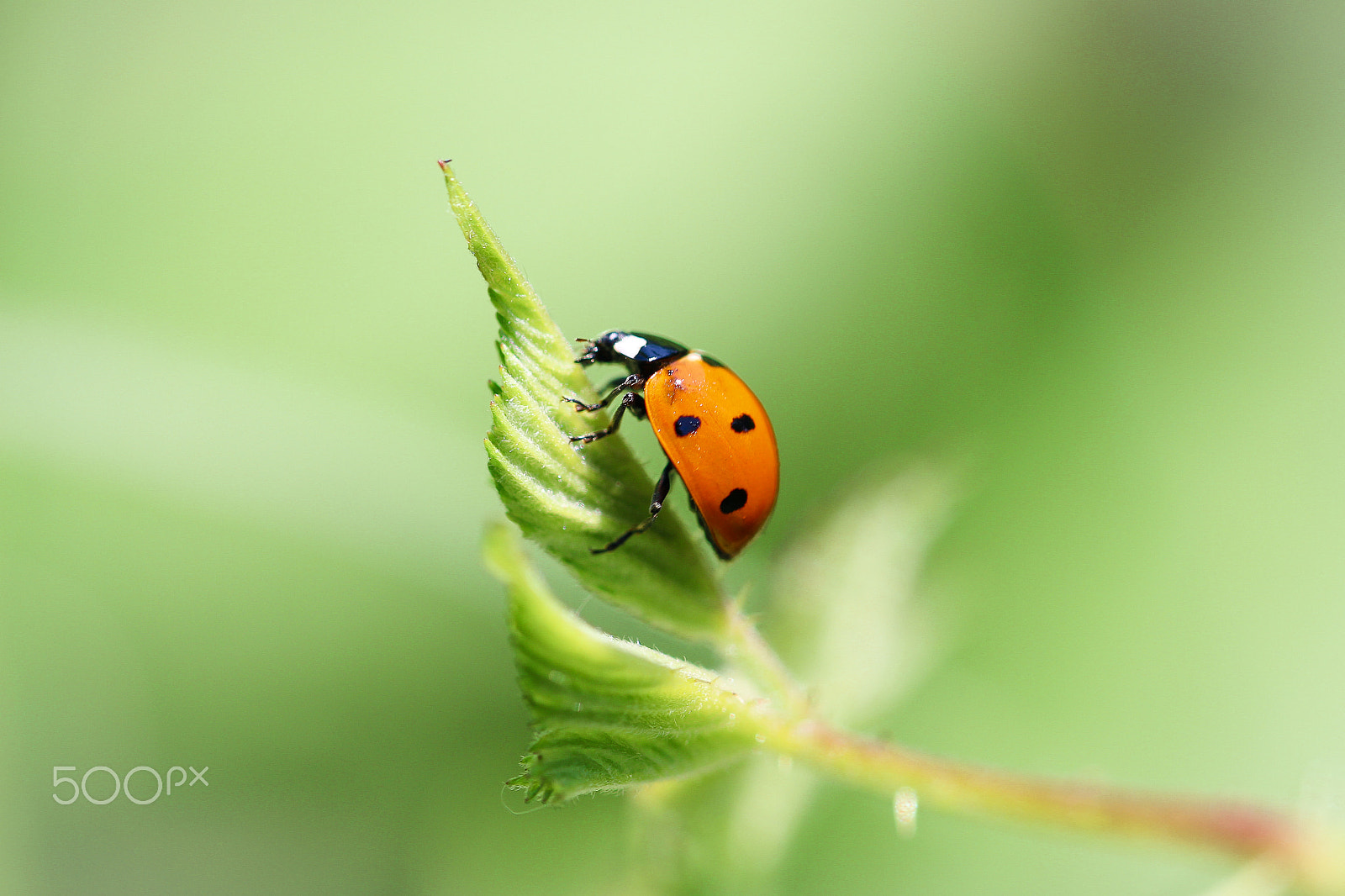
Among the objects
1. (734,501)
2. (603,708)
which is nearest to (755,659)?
(603,708)

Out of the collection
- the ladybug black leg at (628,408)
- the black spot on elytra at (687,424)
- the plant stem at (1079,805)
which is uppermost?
the ladybug black leg at (628,408)

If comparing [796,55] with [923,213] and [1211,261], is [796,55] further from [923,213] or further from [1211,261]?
[1211,261]

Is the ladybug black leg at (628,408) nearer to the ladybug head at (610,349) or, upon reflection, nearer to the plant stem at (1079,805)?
the ladybug head at (610,349)

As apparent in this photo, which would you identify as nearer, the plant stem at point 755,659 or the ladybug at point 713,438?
the plant stem at point 755,659

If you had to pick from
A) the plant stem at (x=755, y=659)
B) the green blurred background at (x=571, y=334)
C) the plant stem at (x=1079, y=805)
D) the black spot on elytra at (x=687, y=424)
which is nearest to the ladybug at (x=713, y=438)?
the black spot on elytra at (x=687, y=424)

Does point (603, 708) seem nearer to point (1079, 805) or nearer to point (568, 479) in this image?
point (568, 479)

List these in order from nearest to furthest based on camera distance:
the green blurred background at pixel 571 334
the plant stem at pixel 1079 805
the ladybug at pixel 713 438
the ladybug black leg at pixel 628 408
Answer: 1. the plant stem at pixel 1079 805
2. the ladybug black leg at pixel 628 408
3. the ladybug at pixel 713 438
4. the green blurred background at pixel 571 334
